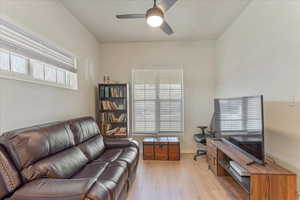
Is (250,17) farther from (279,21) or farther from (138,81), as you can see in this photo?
(138,81)

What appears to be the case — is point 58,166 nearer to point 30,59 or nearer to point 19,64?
point 19,64

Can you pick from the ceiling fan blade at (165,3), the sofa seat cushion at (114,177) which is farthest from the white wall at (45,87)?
the ceiling fan blade at (165,3)

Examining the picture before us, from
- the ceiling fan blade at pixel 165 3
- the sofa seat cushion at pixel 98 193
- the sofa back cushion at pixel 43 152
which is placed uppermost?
the ceiling fan blade at pixel 165 3

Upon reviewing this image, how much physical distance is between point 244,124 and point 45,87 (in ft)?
8.71

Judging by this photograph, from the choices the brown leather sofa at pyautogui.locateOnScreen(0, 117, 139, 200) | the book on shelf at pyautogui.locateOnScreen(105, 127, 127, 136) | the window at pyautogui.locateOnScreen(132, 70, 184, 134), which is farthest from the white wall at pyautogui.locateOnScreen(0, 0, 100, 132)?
the window at pyautogui.locateOnScreen(132, 70, 184, 134)

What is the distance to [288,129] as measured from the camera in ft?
6.47

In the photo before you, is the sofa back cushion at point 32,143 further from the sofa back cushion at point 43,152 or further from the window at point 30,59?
the window at point 30,59

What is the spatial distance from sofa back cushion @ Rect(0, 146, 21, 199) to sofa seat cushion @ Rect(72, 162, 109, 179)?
0.62m

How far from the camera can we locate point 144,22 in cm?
336

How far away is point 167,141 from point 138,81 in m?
1.64

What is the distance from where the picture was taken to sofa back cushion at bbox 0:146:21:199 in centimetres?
130

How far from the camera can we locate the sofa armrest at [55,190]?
1.20m

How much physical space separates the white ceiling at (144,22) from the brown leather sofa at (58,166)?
1.83 meters

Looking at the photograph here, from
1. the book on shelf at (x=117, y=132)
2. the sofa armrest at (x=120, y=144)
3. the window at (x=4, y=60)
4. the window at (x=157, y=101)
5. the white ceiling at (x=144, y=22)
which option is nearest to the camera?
the window at (x=4, y=60)
